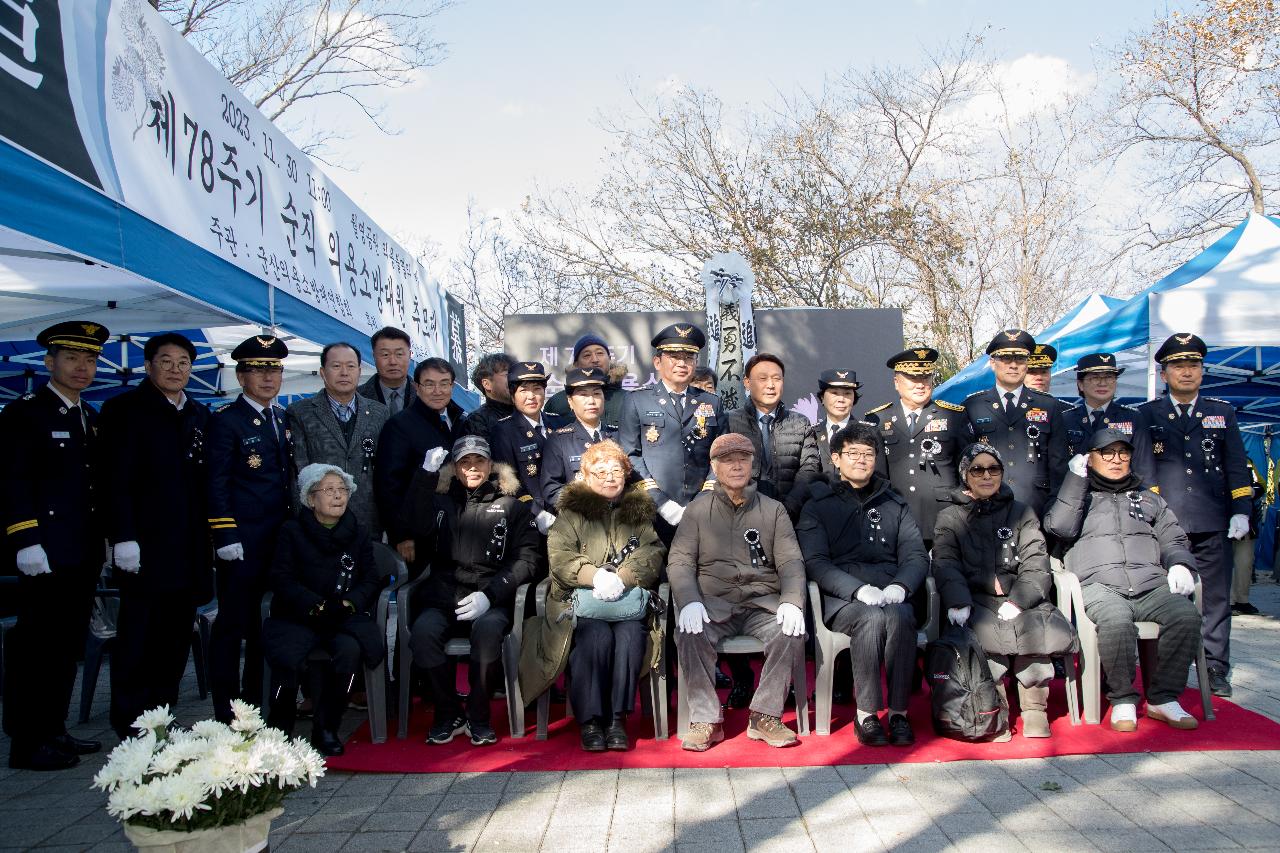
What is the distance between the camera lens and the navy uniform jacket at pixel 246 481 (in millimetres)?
4266

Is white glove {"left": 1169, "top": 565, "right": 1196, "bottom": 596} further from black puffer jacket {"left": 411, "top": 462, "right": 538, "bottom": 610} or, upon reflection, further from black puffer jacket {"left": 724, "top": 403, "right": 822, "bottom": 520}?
black puffer jacket {"left": 411, "top": 462, "right": 538, "bottom": 610}

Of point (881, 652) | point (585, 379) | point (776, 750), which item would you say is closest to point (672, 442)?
point (585, 379)

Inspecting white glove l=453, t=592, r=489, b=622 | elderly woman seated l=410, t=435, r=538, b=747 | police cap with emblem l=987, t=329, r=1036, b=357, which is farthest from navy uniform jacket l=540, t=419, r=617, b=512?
police cap with emblem l=987, t=329, r=1036, b=357

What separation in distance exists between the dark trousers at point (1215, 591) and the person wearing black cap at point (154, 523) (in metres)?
4.83

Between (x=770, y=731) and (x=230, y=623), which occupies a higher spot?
(x=230, y=623)

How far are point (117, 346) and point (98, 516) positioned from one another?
3901 mm

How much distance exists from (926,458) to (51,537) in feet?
13.5

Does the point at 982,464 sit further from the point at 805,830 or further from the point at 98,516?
the point at 98,516

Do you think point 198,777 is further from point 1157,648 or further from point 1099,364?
point 1099,364

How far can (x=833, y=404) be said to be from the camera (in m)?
5.01

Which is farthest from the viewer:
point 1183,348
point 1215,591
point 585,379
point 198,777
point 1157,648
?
point 1183,348

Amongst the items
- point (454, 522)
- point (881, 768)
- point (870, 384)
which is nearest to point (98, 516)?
point (454, 522)

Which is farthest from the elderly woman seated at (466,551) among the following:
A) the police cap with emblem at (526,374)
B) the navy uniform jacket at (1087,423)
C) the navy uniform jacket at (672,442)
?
the navy uniform jacket at (1087,423)

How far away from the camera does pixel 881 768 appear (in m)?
3.82
